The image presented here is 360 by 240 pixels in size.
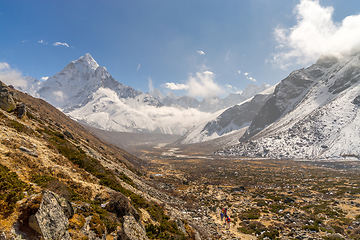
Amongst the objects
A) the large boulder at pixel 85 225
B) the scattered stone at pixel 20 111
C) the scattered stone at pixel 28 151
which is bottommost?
the large boulder at pixel 85 225

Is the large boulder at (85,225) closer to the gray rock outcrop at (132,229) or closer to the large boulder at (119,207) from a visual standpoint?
the gray rock outcrop at (132,229)

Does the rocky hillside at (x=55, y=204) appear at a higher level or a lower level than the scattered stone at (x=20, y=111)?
lower

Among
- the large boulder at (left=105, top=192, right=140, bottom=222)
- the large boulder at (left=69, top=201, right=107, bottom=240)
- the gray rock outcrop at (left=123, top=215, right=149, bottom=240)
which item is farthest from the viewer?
the large boulder at (left=105, top=192, right=140, bottom=222)

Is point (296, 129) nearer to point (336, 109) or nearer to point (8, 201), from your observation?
point (336, 109)

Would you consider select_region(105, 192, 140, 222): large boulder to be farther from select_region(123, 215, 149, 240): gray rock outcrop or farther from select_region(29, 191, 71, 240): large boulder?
select_region(29, 191, 71, 240): large boulder

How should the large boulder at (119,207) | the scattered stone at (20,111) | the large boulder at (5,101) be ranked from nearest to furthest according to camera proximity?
1. the large boulder at (119,207)
2. the large boulder at (5,101)
3. the scattered stone at (20,111)

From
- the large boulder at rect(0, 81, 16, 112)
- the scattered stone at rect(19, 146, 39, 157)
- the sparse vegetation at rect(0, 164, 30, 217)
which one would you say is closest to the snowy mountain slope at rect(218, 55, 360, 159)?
the sparse vegetation at rect(0, 164, 30, 217)

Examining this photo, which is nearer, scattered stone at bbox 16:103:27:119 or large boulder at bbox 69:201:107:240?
large boulder at bbox 69:201:107:240

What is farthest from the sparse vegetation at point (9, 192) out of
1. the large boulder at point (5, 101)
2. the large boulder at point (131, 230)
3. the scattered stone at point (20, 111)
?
the large boulder at point (5, 101)

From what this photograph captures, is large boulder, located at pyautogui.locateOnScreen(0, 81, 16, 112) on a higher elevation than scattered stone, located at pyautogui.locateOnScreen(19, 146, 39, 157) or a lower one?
higher

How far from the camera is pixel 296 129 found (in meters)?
142

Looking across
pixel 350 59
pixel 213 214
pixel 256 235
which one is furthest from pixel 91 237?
pixel 350 59

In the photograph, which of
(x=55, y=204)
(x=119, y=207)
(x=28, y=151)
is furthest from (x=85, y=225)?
(x=28, y=151)

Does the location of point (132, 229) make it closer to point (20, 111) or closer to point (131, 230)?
point (131, 230)
